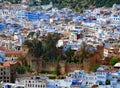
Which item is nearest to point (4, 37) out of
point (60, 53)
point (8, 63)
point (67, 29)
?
point (67, 29)

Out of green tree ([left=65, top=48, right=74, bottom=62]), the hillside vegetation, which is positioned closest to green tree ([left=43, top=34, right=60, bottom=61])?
green tree ([left=65, top=48, right=74, bottom=62])

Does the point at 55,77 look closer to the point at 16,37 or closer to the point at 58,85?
the point at 58,85

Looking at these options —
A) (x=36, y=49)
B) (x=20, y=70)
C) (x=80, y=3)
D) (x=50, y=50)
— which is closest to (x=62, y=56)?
(x=50, y=50)

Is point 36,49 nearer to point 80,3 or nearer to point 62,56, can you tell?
point 62,56

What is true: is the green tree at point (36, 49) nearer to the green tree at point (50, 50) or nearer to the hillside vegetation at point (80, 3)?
the green tree at point (50, 50)

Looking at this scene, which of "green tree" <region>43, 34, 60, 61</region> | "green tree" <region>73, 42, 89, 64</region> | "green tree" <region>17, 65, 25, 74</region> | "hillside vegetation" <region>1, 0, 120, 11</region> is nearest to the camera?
"green tree" <region>17, 65, 25, 74</region>

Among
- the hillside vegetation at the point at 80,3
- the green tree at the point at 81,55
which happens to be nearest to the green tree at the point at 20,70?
the green tree at the point at 81,55

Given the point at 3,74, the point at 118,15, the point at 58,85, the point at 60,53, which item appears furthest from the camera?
the point at 118,15

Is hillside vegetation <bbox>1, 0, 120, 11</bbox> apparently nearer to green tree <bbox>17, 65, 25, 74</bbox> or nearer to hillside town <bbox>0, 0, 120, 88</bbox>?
hillside town <bbox>0, 0, 120, 88</bbox>

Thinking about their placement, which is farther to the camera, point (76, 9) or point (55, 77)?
point (76, 9)
